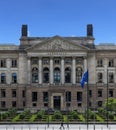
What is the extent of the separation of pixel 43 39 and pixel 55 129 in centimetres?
5537

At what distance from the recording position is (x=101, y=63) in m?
122

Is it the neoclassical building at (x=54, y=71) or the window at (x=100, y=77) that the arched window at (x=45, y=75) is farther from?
the window at (x=100, y=77)

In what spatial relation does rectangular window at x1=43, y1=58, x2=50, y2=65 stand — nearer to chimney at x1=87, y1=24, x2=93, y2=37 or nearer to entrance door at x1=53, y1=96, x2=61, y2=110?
entrance door at x1=53, y1=96, x2=61, y2=110

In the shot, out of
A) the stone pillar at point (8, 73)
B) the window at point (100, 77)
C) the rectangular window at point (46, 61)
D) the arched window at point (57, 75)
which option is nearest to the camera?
the rectangular window at point (46, 61)

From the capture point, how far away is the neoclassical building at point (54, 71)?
118750 millimetres

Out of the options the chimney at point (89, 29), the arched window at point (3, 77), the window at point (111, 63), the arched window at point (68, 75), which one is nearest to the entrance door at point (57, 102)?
the arched window at point (68, 75)

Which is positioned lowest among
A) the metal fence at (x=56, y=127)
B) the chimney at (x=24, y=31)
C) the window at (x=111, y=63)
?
the metal fence at (x=56, y=127)

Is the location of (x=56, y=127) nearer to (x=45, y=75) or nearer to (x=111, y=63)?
(x=45, y=75)

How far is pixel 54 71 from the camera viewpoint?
120375 mm

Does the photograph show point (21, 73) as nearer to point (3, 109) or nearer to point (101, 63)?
point (3, 109)

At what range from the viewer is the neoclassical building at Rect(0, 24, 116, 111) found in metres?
119

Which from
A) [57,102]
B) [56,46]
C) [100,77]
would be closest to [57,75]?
[57,102]

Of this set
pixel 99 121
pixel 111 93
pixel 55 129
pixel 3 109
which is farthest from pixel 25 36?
pixel 55 129

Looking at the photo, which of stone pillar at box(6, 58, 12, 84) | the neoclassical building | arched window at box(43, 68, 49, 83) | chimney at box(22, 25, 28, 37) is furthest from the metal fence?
chimney at box(22, 25, 28, 37)
